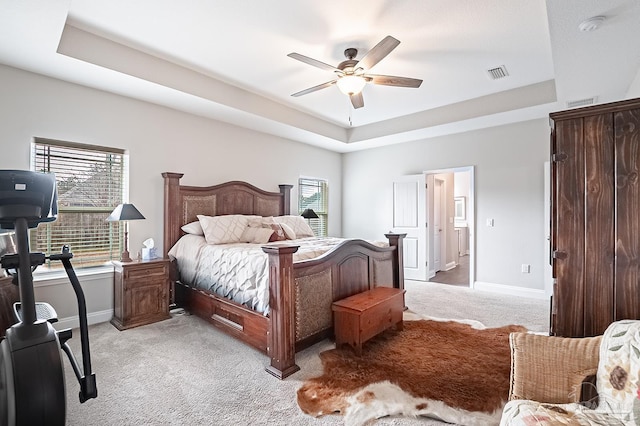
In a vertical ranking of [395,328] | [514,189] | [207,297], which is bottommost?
[395,328]

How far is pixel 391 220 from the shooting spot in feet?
20.5

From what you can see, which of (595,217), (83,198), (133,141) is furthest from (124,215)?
(595,217)

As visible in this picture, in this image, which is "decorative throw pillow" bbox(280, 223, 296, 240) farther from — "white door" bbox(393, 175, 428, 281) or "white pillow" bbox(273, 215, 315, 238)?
"white door" bbox(393, 175, 428, 281)

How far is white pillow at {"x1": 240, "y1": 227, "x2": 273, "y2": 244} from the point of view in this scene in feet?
13.3

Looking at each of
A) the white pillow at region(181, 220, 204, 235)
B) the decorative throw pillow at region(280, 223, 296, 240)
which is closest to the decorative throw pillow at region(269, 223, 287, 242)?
the decorative throw pillow at region(280, 223, 296, 240)

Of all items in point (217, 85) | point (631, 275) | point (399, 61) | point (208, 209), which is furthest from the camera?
point (208, 209)

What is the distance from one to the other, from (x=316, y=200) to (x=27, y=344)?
5333 mm

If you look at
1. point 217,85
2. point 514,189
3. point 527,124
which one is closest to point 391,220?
point 514,189

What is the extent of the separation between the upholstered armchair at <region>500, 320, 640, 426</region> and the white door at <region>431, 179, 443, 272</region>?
5.01 m

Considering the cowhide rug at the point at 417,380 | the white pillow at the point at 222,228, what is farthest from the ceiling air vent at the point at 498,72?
the white pillow at the point at 222,228

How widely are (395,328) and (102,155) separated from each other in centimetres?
386

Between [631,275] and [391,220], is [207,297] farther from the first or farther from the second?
[391,220]

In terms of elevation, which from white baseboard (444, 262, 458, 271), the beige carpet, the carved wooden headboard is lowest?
the beige carpet

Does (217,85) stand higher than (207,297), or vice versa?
(217,85)
